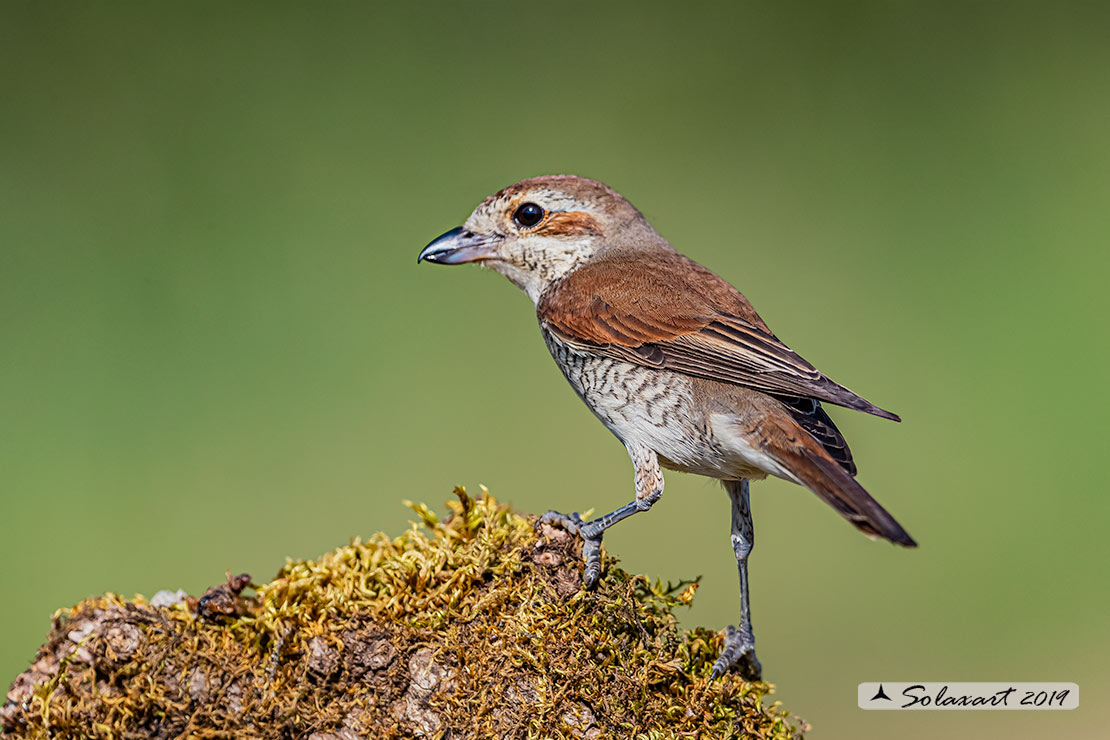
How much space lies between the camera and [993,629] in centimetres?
542

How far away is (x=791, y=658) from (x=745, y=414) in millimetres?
3238

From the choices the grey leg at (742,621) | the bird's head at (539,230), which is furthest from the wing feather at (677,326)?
the grey leg at (742,621)

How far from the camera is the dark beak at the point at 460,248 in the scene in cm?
317

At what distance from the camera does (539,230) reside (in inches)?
125

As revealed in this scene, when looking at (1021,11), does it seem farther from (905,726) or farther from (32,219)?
(32,219)

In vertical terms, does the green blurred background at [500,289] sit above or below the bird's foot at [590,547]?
above

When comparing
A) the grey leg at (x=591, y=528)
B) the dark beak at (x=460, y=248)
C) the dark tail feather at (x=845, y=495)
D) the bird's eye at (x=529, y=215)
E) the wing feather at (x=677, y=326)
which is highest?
the bird's eye at (x=529, y=215)

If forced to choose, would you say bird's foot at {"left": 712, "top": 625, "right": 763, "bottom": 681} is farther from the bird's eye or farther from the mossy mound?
the bird's eye

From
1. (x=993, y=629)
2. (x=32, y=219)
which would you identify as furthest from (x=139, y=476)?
(x=993, y=629)

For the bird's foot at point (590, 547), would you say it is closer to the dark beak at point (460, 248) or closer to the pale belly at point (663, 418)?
the pale belly at point (663, 418)

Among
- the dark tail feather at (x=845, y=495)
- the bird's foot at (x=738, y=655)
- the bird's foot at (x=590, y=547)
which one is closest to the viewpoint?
the dark tail feather at (x=845, y=495)

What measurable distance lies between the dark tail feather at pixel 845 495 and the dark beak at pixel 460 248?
1313mm

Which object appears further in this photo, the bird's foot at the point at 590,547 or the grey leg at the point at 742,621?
the grey leg at the point at 742,621

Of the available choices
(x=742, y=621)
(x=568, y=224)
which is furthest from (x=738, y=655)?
(x=568, y=224)
